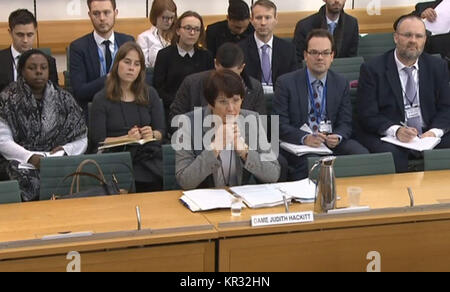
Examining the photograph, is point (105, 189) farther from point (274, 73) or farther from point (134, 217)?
point (274, 73)

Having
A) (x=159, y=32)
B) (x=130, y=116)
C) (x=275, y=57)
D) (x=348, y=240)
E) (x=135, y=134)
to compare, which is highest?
(x=159, y=32)

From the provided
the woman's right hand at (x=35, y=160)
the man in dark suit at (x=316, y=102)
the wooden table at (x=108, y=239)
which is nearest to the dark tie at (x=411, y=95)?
the man in dark suit at (x=316, y=102)

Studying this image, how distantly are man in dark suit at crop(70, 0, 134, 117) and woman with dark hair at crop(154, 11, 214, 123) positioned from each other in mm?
385

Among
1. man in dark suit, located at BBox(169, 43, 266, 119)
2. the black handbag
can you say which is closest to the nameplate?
the black handbag

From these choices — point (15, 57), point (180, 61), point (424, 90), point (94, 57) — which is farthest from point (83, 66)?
point (424, 90)

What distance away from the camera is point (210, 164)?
4273mm

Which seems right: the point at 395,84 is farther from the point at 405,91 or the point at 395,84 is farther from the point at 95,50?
the point at 95,50

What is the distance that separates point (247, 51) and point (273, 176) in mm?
2178

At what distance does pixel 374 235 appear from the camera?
384cm

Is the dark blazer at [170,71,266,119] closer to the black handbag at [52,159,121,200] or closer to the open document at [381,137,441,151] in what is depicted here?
the open document at [381,137,441,151]

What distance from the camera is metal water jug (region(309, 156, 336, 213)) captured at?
382 centimetres

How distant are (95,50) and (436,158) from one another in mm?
2828

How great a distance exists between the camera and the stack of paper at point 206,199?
3.91 metres
